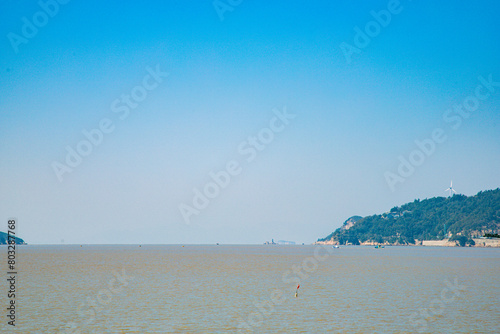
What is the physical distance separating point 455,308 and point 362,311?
9392mm

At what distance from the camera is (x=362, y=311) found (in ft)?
146

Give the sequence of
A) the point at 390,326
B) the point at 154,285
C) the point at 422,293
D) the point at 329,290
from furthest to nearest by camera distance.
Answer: the point at 154,285 < the point at 329,290 < the point at 422,293 < the point at 390,326

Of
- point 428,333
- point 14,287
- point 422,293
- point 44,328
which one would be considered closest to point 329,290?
point 422,293

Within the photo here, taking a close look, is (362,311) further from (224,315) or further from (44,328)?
(44,328)

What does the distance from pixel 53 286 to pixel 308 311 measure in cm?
3837

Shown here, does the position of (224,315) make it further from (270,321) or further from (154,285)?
(154,285)

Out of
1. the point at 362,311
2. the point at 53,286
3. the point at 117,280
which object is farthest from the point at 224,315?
the point at 117,280

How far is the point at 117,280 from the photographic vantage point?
75.4m

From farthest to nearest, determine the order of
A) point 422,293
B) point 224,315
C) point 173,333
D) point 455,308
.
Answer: point 422,293
point 455,308
point 224,315
point 173,333

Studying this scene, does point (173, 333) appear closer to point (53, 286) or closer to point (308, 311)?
point (308, 311)

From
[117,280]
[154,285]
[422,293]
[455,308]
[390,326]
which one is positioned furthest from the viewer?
[117,280]

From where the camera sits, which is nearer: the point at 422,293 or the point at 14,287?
the point at 422,293

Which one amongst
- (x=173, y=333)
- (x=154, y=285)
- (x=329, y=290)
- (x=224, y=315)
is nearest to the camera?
(x=173, y=333)

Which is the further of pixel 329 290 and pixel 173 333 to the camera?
pixel 329 290
